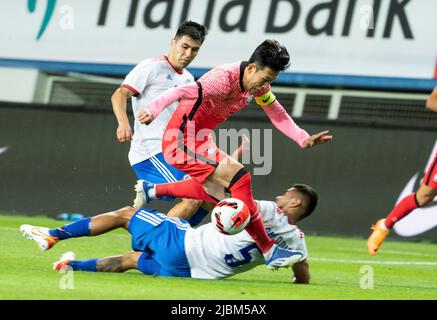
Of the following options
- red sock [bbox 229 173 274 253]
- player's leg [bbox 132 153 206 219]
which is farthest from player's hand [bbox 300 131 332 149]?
player's leg [bbox 132 153 206 219]

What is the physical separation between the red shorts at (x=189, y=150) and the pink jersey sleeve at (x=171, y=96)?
0.82 feet

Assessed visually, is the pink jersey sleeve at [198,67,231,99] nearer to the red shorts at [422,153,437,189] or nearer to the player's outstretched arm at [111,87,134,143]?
the player's outstretched arm at [111,87,134,143]

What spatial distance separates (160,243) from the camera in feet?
28.8

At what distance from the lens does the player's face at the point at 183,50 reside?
34.7 ft

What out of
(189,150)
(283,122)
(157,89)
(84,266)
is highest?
(157,89)

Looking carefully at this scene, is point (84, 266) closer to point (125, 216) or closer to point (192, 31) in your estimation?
point (125, 216)

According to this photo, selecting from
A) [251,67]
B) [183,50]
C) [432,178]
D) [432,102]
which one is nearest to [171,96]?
[251,67]

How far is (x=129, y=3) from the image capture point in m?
19.3

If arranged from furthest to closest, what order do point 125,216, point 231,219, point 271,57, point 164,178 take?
point 164,178 → point 125,216 → point 271,57 → point 231,219

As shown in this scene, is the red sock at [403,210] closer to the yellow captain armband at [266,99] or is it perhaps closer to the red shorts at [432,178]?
the red shorts at [432,178]

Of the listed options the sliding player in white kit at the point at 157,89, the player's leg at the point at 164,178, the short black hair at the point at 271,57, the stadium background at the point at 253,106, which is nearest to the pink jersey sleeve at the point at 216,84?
the short black hair at the point at 271,57

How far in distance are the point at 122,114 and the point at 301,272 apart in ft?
6.99

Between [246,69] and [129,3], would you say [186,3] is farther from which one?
[246,69]
